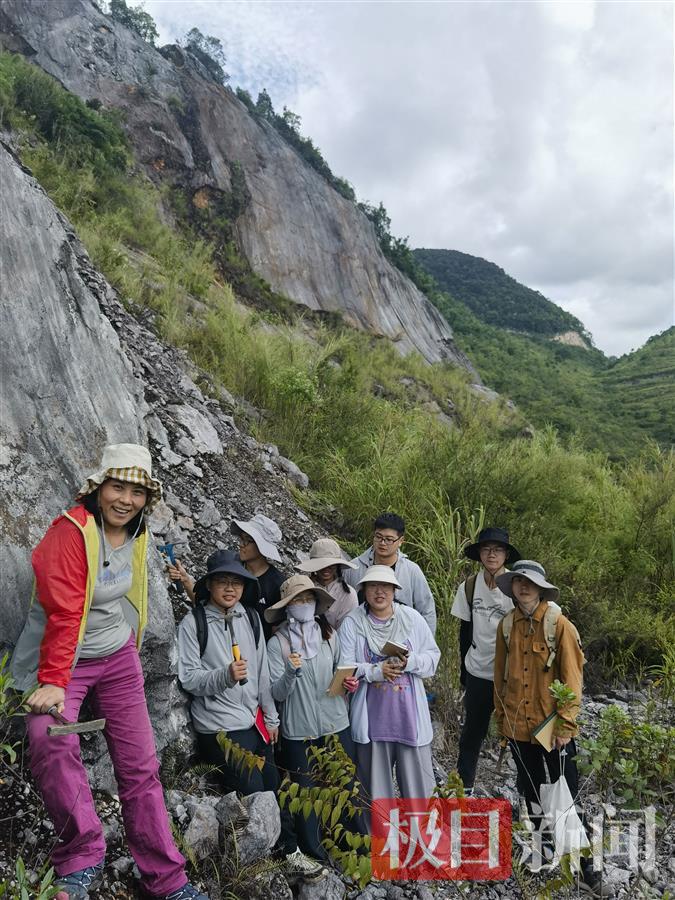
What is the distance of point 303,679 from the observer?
9.02ft

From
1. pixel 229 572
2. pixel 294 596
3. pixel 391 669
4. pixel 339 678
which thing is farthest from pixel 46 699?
pixel 391 669

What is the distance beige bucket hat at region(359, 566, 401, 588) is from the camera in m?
2.82

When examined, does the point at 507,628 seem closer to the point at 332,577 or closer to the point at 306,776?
the point at 332,577

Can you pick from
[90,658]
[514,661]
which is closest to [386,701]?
[514,661]

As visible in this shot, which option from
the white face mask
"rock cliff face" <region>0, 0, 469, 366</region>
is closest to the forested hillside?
"rock cliff face" <region>0, 0, 469, 366</region>

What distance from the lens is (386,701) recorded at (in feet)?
9.12

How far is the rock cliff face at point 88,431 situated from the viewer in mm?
2529

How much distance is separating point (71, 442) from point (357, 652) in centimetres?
187

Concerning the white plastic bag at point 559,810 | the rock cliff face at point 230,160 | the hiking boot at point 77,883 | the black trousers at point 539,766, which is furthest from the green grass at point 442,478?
the rock cliff face at point 230,160

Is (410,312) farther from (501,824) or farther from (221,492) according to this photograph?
(501,824)

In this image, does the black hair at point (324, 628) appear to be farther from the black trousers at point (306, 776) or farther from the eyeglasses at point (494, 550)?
the eyeglasses at point (494, 550)

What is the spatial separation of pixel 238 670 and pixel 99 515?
3.03 ft

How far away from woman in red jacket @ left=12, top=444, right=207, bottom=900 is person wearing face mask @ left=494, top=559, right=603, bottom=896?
169 centimetres

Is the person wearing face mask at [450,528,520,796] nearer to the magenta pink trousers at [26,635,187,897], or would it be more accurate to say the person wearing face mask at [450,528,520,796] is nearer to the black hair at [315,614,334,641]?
the black hair at [315,614,334,641]
